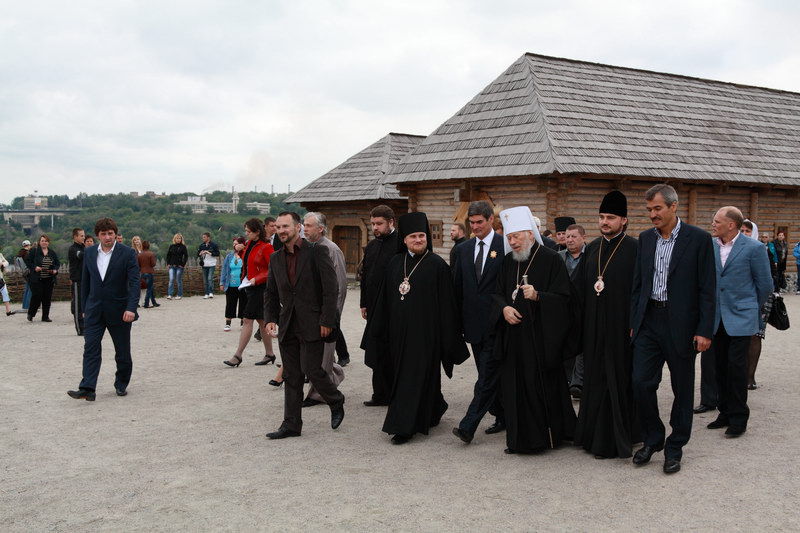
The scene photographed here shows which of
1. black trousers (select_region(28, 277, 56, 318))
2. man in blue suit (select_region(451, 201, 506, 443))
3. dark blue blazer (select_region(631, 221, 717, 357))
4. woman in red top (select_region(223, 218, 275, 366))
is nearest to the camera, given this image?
dark blue blazer (select_region(631, 221, 717, 357))

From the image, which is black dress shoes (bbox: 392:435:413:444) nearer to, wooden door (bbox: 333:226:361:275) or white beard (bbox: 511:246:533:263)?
white beard (bbox: 511:246:533:263)

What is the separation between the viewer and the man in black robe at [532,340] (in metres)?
5.62

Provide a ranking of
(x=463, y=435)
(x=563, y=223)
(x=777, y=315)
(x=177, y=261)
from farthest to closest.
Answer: (x=177, y=261) < (x=563, y=223) < (x=777, y=315) < (x=463, y=435)

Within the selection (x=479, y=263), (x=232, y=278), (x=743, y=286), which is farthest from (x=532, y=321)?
(x=232, y=278)

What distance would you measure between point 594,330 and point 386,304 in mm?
1846

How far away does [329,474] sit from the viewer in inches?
204

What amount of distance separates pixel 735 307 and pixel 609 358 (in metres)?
1.67

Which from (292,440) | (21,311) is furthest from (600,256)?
(21,311)

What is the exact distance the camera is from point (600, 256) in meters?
5.65

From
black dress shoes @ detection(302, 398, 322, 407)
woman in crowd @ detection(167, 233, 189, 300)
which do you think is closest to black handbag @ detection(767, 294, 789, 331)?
black dress shoes @ detection(302, 398, 322, 407)

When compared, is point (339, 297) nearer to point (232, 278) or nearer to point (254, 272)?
point (254, 272)

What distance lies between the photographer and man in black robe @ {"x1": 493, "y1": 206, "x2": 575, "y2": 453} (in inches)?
221

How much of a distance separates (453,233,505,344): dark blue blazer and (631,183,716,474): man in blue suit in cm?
142

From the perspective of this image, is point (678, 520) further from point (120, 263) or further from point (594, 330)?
point (120, 263)
